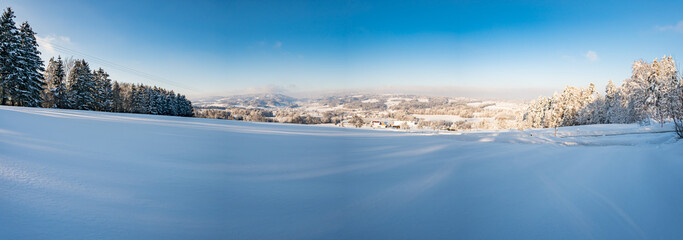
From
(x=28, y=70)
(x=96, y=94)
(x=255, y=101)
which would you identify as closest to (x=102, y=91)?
(x=96, y=94)

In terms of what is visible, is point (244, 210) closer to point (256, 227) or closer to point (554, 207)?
point (256, 227)

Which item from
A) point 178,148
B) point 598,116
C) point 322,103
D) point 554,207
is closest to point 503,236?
point 554,207

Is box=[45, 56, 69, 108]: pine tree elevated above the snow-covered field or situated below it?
above

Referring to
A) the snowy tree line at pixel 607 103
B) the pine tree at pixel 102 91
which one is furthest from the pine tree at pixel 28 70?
the snowy tree line at pixel 607 103

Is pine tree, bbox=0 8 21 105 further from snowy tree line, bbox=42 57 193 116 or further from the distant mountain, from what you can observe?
the distant mountain

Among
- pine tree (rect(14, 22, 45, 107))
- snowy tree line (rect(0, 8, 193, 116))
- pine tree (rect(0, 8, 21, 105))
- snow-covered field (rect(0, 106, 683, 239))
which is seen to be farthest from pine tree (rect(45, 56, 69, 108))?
snow-covered field (rect(0, 106, 683, 239))

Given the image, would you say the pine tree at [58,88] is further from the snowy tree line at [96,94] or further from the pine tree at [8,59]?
the pine tree at [8,59]

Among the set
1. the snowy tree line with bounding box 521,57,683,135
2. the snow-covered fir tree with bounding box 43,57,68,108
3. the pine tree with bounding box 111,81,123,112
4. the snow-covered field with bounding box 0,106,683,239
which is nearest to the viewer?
the snow-covered field with bounding box 0,106,683,239

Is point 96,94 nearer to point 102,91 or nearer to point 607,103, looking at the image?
point 102,91

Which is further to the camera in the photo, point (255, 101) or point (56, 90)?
point (255, 101)
